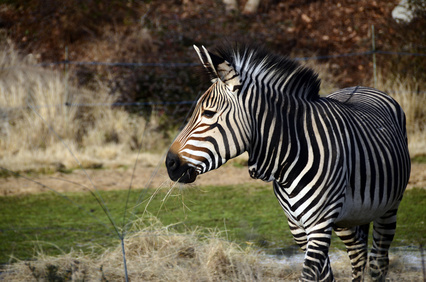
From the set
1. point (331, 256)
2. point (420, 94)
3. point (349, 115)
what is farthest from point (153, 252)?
point (420, 94)

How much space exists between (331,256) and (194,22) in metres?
10.6

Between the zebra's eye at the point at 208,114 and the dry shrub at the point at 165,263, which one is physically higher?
the zebra's eye at the point at 208,114

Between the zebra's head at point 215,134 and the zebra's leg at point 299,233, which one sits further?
the zebra's leg at point 299,233

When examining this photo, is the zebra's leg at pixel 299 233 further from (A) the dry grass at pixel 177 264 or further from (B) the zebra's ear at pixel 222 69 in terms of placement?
(B) the zebra's ear at pixel 222 69

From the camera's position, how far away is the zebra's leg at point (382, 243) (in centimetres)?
423

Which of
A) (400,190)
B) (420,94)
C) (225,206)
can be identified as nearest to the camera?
(400,190)

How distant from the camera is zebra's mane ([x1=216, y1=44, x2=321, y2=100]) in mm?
3496

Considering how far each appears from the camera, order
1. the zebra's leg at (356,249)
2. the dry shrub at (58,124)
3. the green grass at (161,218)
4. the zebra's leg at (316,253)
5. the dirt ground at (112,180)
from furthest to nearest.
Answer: the dry shrub at (58,124), the dirt ground at (112,180), the green grass at (161,218), the zebra's leg at (356,249), the zebra's leg at (316,253)

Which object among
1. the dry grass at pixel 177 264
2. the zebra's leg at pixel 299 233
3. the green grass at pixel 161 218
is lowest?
the green grass at pixel 161 218

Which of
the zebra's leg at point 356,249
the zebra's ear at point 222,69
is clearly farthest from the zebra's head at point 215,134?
the zebra's leg at point 356,249

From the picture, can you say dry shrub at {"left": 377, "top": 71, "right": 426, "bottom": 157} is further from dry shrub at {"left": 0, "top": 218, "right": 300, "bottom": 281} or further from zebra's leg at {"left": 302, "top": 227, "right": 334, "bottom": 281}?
zebra's leg at {"left": 302, "top": 227, "right": 334, "bottom": 281}

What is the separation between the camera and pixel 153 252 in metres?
4.88

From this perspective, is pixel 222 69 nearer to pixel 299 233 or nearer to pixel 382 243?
pixel 299 233

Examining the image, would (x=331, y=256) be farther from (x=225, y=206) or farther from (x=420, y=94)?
(x=420, y=94)
